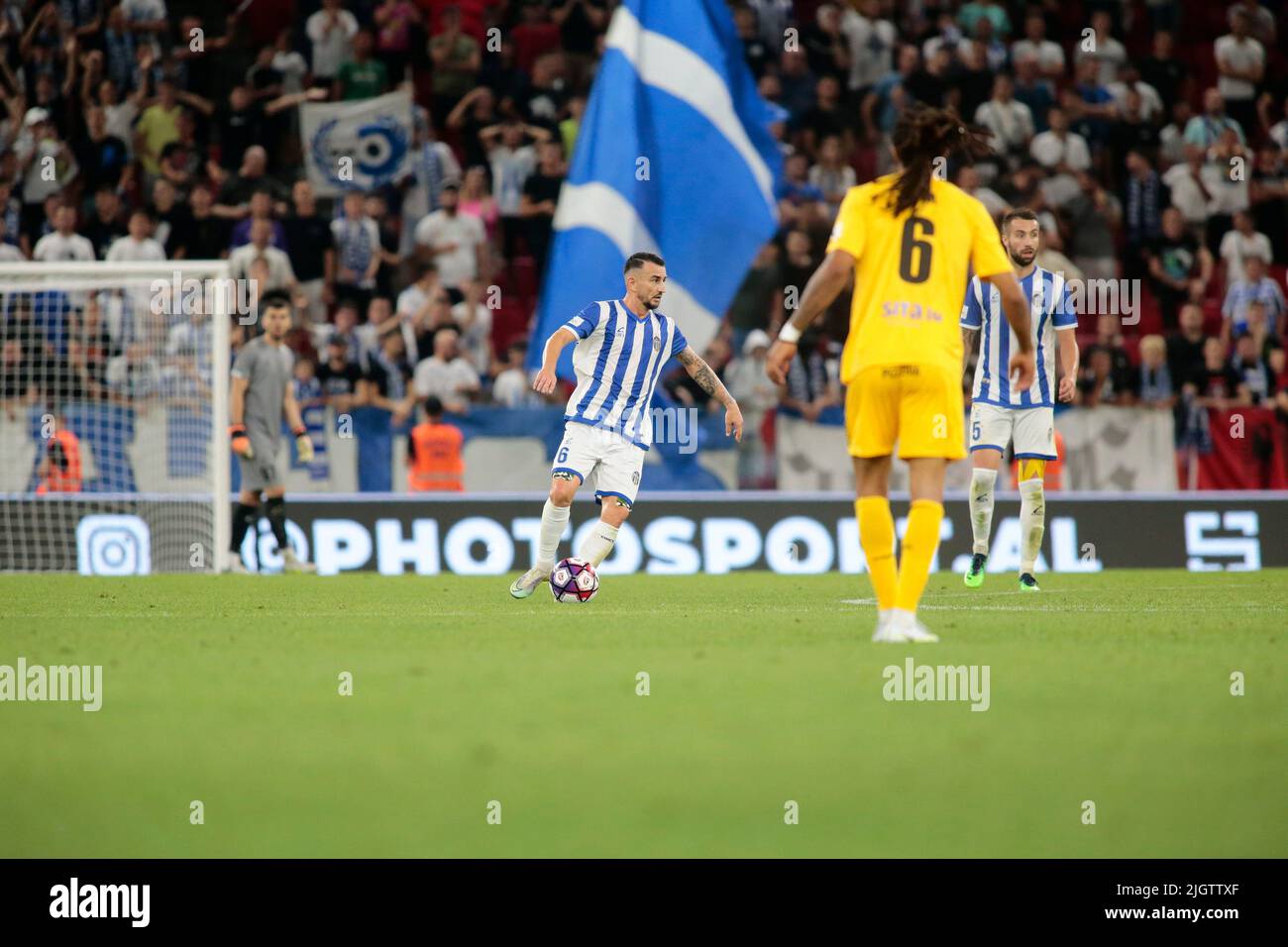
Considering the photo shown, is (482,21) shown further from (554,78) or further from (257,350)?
(257,350)

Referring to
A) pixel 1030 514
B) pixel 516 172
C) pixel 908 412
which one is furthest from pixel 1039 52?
pixel 908 412

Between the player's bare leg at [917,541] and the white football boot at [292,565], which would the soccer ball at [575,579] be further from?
the white football boot at [292,565]

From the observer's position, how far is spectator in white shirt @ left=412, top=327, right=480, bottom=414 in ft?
53.5

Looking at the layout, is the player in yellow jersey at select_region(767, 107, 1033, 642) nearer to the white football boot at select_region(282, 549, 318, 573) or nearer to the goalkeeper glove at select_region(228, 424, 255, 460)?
the goalkeeper glove at select_region(228, 424, 255, 460)

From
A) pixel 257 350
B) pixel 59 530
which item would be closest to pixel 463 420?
pixel 257 350

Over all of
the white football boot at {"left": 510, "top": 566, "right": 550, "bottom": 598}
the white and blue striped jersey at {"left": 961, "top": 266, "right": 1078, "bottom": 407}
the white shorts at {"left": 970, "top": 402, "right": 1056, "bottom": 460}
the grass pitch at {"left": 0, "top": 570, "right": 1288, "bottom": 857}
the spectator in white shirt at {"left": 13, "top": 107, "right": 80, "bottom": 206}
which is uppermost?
the spectator in white shirt at {"left": 13, "top": 107, "right": 80, "bottom": 206}

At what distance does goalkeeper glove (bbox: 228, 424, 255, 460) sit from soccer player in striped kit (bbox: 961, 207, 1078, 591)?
230 inches

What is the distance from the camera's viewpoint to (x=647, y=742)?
16.7 feet

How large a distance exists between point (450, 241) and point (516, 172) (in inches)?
54.3

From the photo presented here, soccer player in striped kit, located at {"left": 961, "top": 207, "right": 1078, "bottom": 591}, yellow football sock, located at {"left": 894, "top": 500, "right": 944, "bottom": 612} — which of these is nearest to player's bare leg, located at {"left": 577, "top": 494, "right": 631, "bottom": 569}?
soccer player in striped kit, located at {"left": 961, "top": 207, "right": 1078, "bottom": 591}

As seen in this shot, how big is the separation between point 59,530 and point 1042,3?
13.6 metres

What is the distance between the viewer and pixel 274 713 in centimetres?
561

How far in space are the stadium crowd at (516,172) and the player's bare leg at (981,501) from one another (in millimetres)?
4154

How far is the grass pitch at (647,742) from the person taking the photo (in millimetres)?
4113
